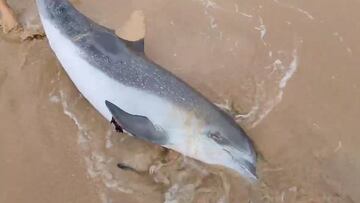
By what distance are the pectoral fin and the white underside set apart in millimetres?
49

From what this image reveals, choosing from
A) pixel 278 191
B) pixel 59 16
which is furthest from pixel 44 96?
pixel 278 191

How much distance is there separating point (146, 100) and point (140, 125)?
0.69ft

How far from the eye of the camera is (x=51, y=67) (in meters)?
5.35

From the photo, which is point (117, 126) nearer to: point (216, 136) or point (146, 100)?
point (146, 100)

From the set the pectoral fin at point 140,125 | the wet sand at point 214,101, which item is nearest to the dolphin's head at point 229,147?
the wet sand at point 214,101

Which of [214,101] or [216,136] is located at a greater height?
[216,136]

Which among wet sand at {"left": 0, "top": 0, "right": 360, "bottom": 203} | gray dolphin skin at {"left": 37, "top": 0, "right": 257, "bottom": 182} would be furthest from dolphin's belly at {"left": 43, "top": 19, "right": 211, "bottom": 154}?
wet sand at {"left": 0, "top": 0, "right": 360, "bottom": 203}

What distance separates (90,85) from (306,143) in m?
1.83

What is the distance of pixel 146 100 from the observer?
468 centimetres

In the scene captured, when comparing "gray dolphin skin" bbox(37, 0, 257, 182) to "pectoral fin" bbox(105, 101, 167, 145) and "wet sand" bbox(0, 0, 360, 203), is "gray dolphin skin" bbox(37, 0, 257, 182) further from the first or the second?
"wet sand" bbox(0, 0, 360, 203)

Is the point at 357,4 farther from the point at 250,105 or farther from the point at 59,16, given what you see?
the point at 59,16

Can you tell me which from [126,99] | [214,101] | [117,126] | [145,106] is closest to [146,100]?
[145,106]

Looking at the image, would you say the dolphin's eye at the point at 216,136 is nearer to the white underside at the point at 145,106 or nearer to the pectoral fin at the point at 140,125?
the white underside at the point at 145,106

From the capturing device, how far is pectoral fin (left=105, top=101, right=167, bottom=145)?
4598mm
